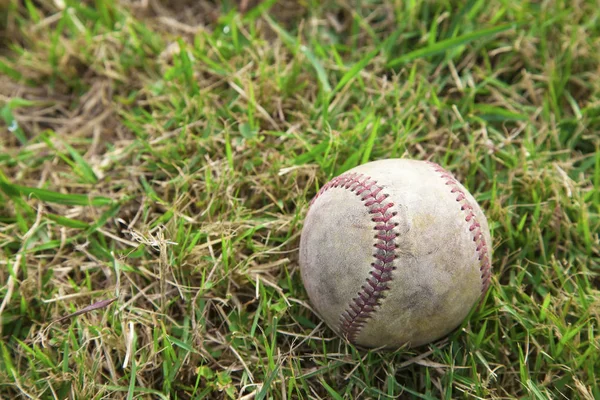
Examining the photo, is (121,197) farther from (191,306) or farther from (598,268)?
(598,268)

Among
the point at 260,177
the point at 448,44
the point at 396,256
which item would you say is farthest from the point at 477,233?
the point at 448,44

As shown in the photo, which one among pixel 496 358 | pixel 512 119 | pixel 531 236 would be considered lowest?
pixel 496 358

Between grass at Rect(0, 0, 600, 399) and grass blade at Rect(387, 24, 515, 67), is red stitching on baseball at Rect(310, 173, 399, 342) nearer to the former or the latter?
grass at Rect(0, 0, 600, 399)

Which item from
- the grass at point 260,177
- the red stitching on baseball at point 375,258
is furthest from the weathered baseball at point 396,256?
the grass at point 260,177

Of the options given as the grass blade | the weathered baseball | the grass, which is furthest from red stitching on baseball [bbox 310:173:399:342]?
the grass blade

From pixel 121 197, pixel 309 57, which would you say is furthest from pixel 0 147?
pixel 309 57

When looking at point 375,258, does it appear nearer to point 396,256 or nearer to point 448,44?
point 396,256
